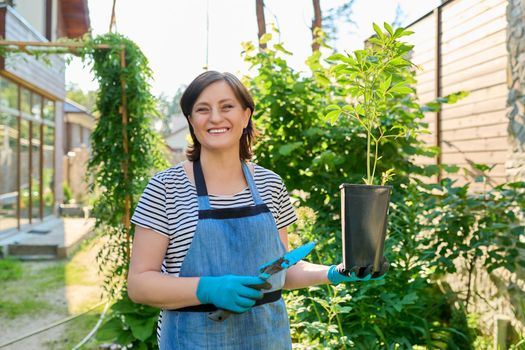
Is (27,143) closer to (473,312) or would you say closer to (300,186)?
(300,186)

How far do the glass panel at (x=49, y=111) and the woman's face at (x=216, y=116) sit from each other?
10293 mm

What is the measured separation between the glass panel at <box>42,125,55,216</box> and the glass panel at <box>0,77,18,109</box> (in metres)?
2.04

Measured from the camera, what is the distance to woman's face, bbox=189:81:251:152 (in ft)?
4.98

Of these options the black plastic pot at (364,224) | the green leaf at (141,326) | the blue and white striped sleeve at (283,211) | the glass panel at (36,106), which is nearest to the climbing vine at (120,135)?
the green leaf at (141,326)

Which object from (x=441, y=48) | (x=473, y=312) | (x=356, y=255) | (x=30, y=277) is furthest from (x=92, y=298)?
(x=356, y=255)

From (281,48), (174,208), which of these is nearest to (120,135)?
(281,48)

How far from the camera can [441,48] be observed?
16.0 feet

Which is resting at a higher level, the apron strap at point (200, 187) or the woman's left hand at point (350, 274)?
the apron strap at point (200, 187)

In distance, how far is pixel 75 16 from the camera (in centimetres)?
1324

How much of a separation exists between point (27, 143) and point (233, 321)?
9.47 m

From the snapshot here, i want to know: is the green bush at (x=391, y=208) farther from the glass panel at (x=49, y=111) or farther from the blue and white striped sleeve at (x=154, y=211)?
the glass panel at (x=49, y=111)

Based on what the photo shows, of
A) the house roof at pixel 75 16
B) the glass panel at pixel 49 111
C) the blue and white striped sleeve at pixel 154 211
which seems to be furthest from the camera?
the house roof at pixel 75 16

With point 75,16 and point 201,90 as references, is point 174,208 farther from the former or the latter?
point 75,16

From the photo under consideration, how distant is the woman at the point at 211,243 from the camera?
136 cm
